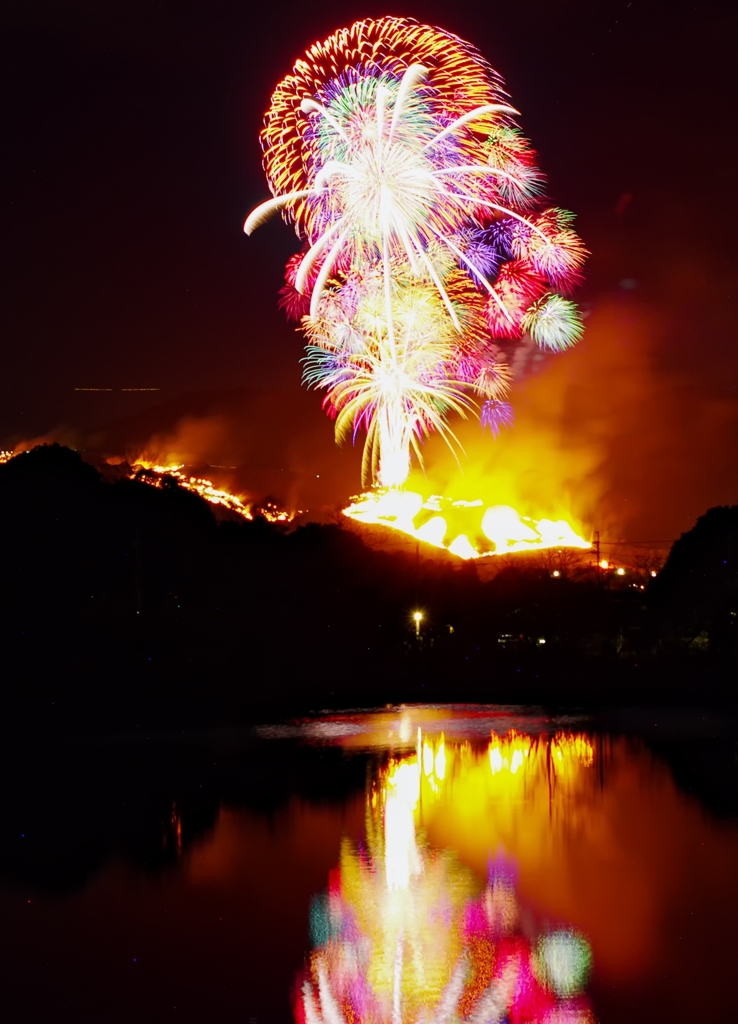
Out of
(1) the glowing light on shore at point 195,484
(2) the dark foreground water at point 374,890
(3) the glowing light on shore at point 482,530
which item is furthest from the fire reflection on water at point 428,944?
(3) the glowing light on shore at point 482,530

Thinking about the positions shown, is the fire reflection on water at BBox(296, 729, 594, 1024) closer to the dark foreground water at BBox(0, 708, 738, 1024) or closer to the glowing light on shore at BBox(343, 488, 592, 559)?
the dark foreground water at BBox(0, 708, 738, 1024)

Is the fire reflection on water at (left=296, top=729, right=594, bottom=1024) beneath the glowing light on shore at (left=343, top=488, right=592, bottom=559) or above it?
beneath

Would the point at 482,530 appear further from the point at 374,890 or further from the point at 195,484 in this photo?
the point at 374,890

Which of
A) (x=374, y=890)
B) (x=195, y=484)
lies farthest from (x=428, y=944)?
(x=195, y=484)

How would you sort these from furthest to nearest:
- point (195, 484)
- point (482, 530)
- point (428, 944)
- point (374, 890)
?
point (482, 530), point (195, 484), point (374, 890), point (428, 944)

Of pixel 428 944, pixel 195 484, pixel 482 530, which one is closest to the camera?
pixel 428 944

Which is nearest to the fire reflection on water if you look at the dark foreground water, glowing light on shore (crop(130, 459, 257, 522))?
the dark foreground water

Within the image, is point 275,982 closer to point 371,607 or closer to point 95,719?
point 95,719
